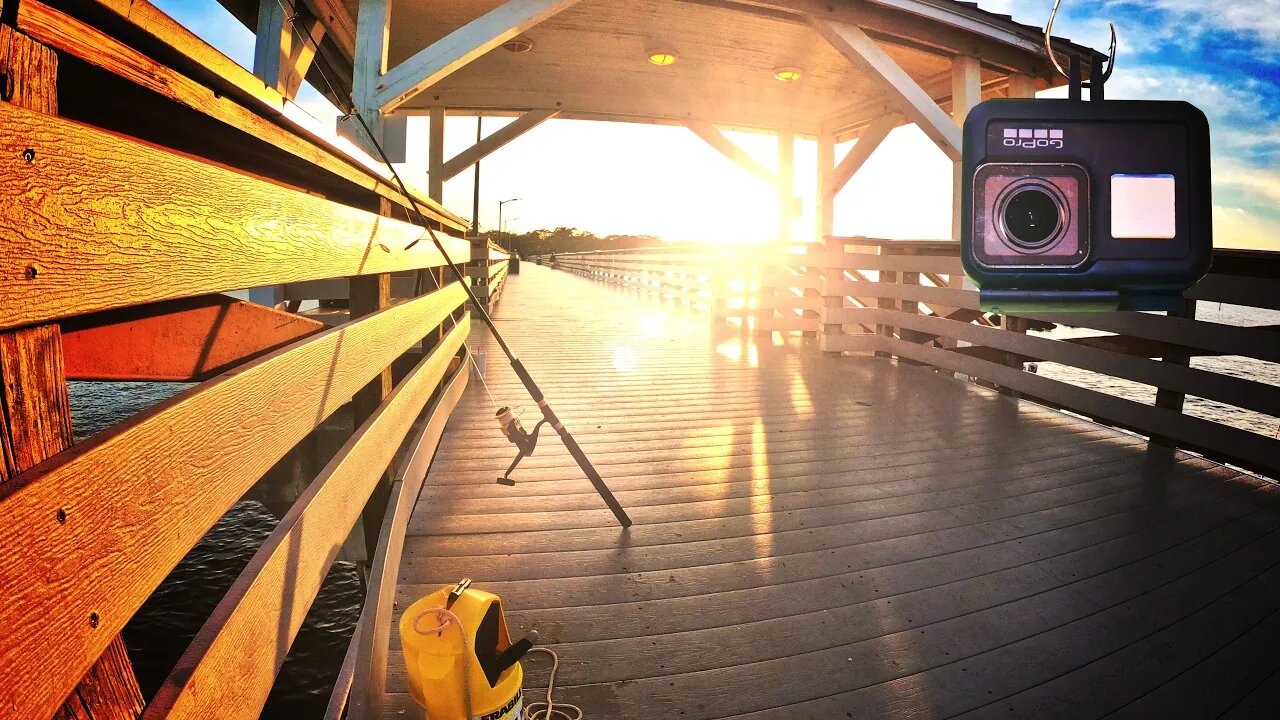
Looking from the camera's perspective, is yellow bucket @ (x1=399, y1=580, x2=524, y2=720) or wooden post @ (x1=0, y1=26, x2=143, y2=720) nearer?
wooden post @ (x1=0, y1=26, x2=143, y2=720)

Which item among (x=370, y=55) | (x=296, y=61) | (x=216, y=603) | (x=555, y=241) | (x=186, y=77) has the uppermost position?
(x=555, y=241)

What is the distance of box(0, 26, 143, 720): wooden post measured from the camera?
609 mm

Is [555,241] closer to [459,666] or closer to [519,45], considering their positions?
[519,45]

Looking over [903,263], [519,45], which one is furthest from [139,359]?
[519,45]

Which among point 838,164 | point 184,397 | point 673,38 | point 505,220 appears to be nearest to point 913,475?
point 184,397

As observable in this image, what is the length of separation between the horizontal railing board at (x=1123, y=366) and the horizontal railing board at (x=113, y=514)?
11.9 ft

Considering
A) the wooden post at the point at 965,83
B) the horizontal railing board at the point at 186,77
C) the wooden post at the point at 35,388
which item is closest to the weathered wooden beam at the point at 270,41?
the horizontal railing board at the point at 186,77

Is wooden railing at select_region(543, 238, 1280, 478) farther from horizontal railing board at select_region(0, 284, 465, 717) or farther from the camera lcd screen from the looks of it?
horizontal railing board at select_region(0, 284, 465, 717)

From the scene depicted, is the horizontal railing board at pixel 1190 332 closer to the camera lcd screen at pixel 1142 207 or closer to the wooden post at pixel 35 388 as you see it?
the camera lcd screen at pixel 1142 207

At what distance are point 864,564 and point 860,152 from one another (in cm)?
793

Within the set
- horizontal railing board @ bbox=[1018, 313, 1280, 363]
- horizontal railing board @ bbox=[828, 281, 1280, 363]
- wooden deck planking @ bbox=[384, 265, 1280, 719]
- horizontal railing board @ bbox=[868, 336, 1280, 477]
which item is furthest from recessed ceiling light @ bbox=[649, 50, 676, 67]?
horizontal railing board @ bbox=[1018, 313, 1280, 363]

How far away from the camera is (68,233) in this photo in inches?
26.8

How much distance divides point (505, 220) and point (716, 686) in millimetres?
42709

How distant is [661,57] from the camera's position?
23.0ft
